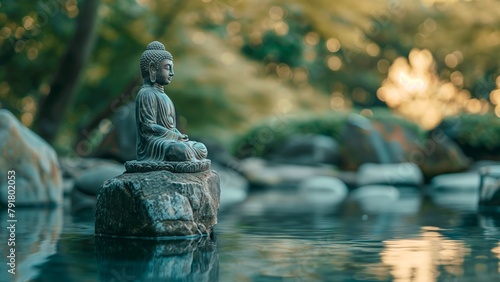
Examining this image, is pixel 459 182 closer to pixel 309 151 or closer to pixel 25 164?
pixel 309 151

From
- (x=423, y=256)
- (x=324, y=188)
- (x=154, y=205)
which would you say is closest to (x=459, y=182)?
(x=324, y=188)

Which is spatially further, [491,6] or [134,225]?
[491,6]

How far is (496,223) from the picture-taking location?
1146 cm

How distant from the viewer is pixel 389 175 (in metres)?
21.3

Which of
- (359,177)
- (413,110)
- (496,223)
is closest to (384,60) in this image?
(413,110)

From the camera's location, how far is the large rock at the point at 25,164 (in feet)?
47.2

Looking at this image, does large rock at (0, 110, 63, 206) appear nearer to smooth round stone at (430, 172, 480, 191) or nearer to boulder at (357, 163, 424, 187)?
boulder at (357, 163, 424, 187)

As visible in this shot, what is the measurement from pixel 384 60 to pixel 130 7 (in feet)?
49.7

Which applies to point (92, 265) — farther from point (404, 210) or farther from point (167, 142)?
point (404, 210)

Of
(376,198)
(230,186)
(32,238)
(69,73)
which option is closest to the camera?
(32,238)

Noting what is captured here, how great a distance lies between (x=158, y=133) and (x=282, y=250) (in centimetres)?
223

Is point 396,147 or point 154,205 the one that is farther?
point 396,147

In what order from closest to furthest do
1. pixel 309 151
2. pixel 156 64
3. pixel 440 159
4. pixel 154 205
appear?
pixel 154 205 → pixel 156 64 → pixel 440 159 → pixel 309 151

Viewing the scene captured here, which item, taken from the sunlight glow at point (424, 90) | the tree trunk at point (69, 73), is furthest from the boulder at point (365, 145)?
the tree trunk at point (69, 73)
